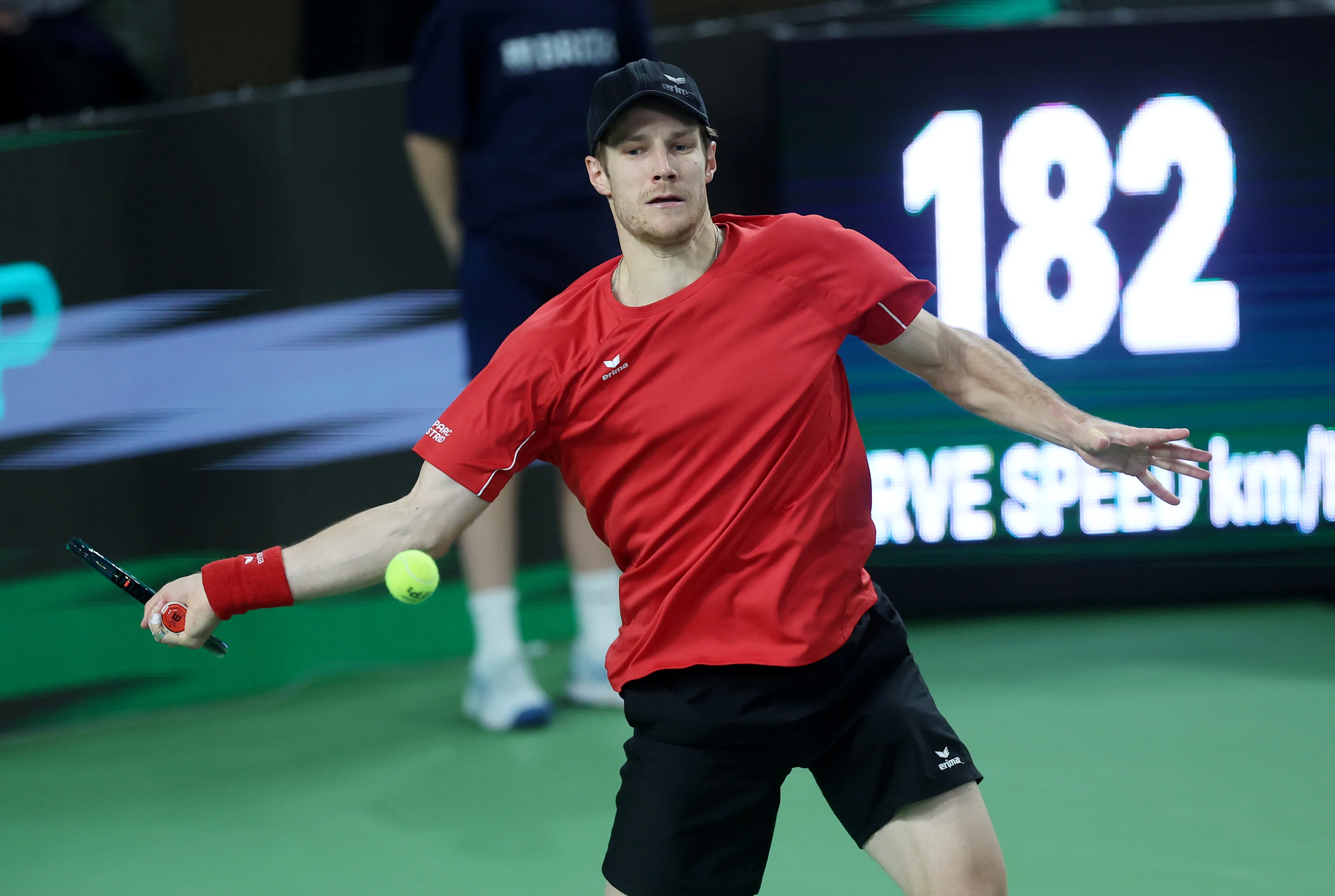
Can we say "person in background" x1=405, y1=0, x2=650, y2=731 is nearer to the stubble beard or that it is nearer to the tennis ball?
the stubble beard

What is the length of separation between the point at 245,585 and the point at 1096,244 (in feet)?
11.4

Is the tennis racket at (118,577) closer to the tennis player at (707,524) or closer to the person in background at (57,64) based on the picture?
the tennis player at (707,524)

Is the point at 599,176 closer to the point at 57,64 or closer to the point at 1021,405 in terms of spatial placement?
the point at 1021,405

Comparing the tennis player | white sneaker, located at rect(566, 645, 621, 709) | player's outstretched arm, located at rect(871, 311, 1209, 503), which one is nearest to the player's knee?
the tennis player

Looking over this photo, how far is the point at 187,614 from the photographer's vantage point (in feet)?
7.24

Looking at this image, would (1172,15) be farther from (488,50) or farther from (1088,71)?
(488,50)

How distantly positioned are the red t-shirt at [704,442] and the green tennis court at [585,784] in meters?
1.06

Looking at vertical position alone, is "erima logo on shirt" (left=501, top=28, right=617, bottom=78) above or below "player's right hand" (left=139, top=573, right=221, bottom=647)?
above

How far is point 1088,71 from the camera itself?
193 inches

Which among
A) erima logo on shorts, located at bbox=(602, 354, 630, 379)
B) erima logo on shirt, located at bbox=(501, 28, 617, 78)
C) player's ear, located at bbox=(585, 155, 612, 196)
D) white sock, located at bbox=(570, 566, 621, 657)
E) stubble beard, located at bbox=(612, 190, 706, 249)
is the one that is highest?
erima logo on shirt, located at bbox=(501, 28, 617, 78)

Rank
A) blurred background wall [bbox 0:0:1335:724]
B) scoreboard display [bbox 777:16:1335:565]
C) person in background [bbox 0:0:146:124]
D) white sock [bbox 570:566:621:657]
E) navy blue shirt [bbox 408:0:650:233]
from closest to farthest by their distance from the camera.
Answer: navy blue shirt [bbox 408:0:650:233] → white sock [bbox 570:566:621:657] → blurred background wall [bbox 0:0:1335:724] → person in background [bbox 0:0:146:124] → scoreboard display [bbox 777:16:1335:565]

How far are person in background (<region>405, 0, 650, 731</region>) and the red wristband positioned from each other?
2059 millimetres

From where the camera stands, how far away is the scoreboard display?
488cm

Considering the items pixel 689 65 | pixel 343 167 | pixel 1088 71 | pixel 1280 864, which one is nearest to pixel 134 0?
pixel 343 167
